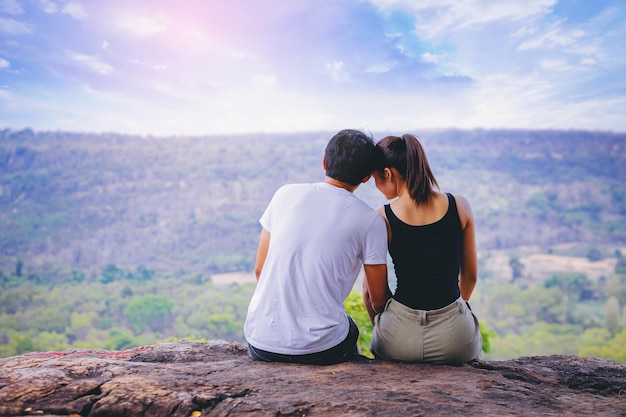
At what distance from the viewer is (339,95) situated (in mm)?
23047

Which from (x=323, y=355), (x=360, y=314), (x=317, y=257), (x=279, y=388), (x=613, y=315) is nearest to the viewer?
(x=279, y=388)

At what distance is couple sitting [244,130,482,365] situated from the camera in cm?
231

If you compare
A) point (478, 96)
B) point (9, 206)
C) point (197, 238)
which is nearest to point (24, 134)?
point (9, 206)

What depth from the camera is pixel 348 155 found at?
238cm

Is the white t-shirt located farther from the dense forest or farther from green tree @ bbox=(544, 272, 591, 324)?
green tree @ bbox=(544, 272, 591, 324)

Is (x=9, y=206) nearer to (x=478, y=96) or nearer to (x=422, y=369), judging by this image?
(x=478, y=96)

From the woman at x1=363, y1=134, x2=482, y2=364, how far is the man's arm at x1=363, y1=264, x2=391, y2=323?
0.02m

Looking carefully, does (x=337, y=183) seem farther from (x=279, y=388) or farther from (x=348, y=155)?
(x=279, y=388)

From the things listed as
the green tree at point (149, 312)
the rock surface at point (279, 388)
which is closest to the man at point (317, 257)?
the rock surface at point (279, 388)

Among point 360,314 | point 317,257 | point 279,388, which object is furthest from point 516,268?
point 279,388

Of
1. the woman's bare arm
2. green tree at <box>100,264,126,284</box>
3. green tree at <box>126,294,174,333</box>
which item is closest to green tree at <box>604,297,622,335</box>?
green tree at <box>126,294,174,333</box>

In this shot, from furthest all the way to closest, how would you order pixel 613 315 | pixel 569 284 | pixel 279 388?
pixel 569 284 → pixel 613 315 → pixel 279 388

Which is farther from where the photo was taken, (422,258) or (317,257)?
(422,258)

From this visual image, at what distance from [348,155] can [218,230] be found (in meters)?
22.5
